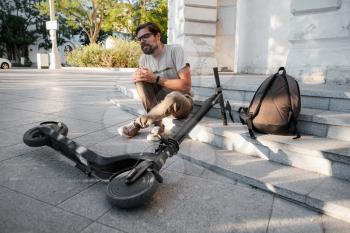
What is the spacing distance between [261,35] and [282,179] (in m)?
5.45

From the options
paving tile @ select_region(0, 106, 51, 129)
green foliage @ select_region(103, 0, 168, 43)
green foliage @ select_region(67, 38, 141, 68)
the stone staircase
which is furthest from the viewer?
green foliage @ select_region(103, 0, 168, 43)

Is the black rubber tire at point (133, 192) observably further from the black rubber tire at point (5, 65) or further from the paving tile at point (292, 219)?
the black rubber tire at point (5, 65)

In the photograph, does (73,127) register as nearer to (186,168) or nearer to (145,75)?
(145,75)

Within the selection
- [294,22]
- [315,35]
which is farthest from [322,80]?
[294,22]

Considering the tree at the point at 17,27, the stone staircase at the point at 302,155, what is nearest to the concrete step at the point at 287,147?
the stone staircase at the point at 302,155

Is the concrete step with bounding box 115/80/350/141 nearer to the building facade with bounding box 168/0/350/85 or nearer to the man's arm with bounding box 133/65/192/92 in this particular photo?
the man's arm with bounding box 133/65/192/92

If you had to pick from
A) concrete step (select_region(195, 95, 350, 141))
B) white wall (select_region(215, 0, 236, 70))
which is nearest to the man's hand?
concrete step (select_region(195, 95, 350, 141))

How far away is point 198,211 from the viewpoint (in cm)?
191

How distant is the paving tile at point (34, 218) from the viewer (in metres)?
1.66

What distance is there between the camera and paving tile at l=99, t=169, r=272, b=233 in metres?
1.75

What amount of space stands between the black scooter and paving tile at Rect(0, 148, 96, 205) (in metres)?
0.12

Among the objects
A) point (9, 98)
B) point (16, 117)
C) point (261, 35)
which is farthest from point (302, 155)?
point (9, 98)

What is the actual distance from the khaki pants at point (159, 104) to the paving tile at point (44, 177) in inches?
37.7

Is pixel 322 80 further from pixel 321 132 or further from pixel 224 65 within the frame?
pixel 224 65
